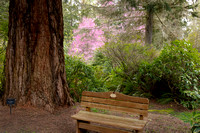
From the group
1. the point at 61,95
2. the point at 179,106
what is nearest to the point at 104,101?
the point at 61,95

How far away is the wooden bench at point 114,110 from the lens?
2.94 meters

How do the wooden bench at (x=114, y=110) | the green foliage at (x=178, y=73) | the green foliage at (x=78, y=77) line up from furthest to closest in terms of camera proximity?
the green foliage at (x=78, y=77) < the green foliage at (x=178, y=73) < the wooden bench at (x=114, y=110)

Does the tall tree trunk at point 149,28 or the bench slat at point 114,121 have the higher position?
the tall tree trunk at point 149,28

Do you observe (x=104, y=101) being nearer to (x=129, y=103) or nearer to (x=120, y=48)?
(x=129, y=103)

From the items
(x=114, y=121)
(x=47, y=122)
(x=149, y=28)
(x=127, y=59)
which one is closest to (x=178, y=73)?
(x=127, y=59)

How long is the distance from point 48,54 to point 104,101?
5.82ft

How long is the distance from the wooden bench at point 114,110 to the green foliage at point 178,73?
8.96 ft

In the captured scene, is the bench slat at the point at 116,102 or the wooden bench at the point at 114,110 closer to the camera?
the wooden bench at the point at 114,110

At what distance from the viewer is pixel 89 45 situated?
14.9 meters

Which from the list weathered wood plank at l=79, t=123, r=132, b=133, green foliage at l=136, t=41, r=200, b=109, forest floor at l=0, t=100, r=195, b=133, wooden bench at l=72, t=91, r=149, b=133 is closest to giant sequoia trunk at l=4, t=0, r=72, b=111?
forest floor at l=0, t=100, r=195, b=133

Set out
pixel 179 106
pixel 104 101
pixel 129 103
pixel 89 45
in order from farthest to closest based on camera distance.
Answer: pixel 89 45 < pixel 179 106 < pixel 104 101 < pixel 129 103

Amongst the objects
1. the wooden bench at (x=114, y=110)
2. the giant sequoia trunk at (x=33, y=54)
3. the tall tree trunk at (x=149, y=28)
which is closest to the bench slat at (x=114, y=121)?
the wooden bench at (x=114, y=110)

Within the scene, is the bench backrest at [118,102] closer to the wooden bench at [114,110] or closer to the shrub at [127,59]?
the wooden bench at [114,110]

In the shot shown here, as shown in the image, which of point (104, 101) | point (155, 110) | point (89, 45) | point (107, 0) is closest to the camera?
point (104, 101)
